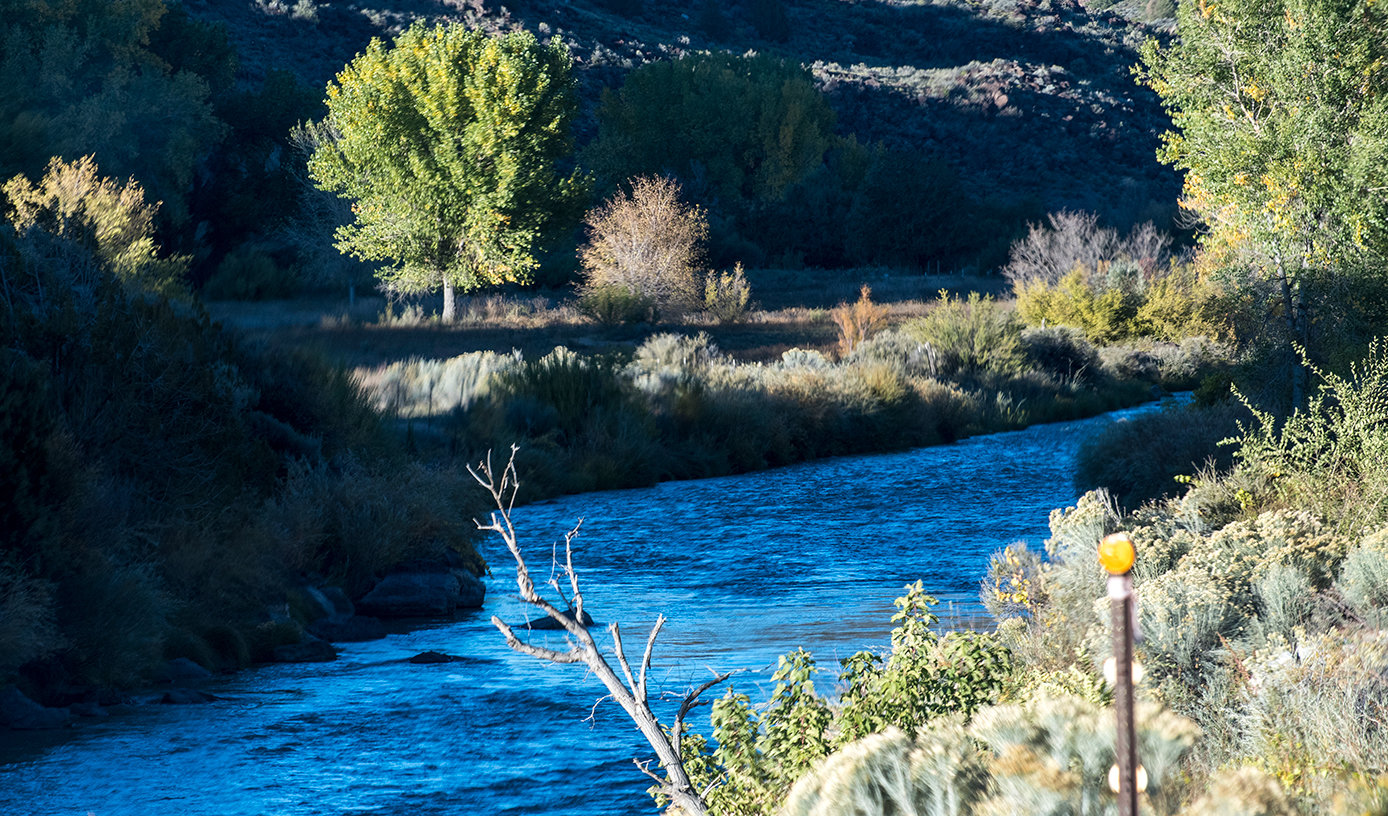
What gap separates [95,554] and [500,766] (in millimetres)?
3721

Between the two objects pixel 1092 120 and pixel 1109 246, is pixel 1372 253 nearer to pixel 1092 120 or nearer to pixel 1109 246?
pixel 1109 246

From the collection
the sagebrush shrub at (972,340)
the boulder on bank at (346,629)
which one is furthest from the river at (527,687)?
the sagebrush shrub at (972,340)

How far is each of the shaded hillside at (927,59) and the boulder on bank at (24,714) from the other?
6054 centimetres

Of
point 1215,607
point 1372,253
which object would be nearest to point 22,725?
point 1215,607

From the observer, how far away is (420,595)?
1263 centimetres

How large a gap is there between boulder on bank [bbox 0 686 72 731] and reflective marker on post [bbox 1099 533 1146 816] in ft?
26.2

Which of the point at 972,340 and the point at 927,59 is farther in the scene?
the point at 927,59

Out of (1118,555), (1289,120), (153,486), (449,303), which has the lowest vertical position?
(153,486)

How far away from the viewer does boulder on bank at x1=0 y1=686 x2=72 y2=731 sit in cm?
839

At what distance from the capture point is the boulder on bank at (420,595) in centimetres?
1248

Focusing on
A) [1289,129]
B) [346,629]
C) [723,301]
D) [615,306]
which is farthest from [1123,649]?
[723,301]

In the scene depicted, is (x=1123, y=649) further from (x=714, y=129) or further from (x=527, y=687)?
(x=714, y=129)

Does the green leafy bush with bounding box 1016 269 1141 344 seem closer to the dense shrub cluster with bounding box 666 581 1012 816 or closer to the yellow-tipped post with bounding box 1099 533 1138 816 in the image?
the dense shrub cluster with bounding box 666 581 1012 816

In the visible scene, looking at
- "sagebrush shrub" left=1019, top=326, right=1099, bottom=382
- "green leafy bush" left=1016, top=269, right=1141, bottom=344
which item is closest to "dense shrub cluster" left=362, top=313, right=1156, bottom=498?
"sagebrush shrub" left=1019, top=326, right=1099, bottom=382
